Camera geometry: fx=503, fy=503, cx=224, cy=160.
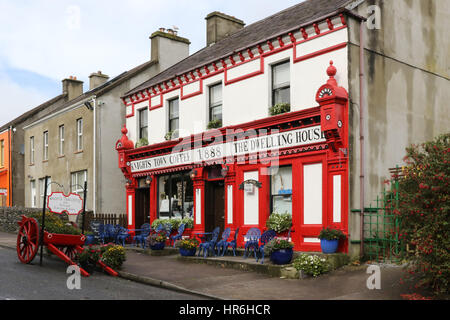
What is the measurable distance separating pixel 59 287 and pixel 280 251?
5.27m

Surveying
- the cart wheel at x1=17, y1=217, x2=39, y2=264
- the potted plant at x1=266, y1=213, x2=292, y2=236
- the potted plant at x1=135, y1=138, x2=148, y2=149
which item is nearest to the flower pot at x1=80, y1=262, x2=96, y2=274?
the cart wheel at x1=17, y1=217, x2=39, y2=264

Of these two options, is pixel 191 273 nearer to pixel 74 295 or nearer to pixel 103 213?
pixel 74 295

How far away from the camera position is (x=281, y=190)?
48.3ft

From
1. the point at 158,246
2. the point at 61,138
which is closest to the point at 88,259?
the point at 158,246

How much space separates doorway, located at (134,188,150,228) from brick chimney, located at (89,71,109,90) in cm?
1029

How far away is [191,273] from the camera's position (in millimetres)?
12578

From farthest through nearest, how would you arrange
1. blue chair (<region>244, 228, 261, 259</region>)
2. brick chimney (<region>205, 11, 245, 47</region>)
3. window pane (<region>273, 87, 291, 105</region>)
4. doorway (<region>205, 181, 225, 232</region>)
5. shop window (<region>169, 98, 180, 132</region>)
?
brick chimney (<region>205, 11, 245, 47</region>)
shop window (<region>169, 98, 180, 132</region>)
doorway (<region>205, 181, 225, 232</region>)
window pane (<region>273, 87, 291, 105</region>)
blue chair (<region>244, 228, 261, 259</region>)

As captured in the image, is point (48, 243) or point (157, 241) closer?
point (48, 243)

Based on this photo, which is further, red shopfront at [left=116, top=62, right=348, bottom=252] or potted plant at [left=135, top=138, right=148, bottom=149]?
potted plant at [left=135, top=138, right=148, bottom=149]

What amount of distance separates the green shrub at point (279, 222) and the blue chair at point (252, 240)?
44 centimetres

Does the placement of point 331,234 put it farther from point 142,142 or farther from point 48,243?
point 142,142

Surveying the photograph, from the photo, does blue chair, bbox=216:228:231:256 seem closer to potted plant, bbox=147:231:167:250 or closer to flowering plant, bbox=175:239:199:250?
flowering plant, bbox=175:239:199:250

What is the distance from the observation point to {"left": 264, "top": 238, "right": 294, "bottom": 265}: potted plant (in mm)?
12391

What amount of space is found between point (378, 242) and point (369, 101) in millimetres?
3785
